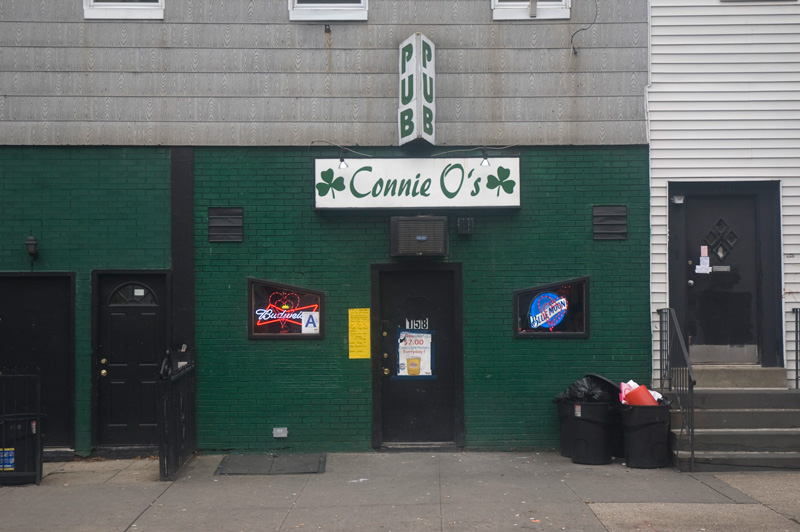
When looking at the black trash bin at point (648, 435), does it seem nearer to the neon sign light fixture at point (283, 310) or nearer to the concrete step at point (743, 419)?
the concrete step at point (743, 419)

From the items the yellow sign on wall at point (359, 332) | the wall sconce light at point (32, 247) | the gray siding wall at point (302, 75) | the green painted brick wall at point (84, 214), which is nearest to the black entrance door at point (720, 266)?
the gray siding wall at point (302, 75)

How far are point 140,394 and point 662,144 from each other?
291 inches

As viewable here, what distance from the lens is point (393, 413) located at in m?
9.97

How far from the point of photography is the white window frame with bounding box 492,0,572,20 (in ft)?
32.6

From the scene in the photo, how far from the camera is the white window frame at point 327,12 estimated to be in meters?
9.84

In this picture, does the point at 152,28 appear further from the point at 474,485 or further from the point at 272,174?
the point at 474,485

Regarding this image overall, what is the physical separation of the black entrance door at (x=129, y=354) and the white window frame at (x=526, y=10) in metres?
5.49

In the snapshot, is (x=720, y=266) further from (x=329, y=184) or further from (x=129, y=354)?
(x=129, y=354)

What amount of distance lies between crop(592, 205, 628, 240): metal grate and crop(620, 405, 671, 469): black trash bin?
225 centimetres

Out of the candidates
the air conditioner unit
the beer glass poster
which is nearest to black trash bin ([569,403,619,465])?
the beer glass poster

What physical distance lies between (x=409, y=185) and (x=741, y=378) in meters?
4.85

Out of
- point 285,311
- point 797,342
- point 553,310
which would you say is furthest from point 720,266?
point 285,311

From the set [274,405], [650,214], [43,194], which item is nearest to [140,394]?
[274,405]

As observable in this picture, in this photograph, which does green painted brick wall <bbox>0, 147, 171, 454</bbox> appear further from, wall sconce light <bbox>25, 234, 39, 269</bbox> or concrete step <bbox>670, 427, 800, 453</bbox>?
concrete step <bbox>670, 427, 800, 453</bbox>
